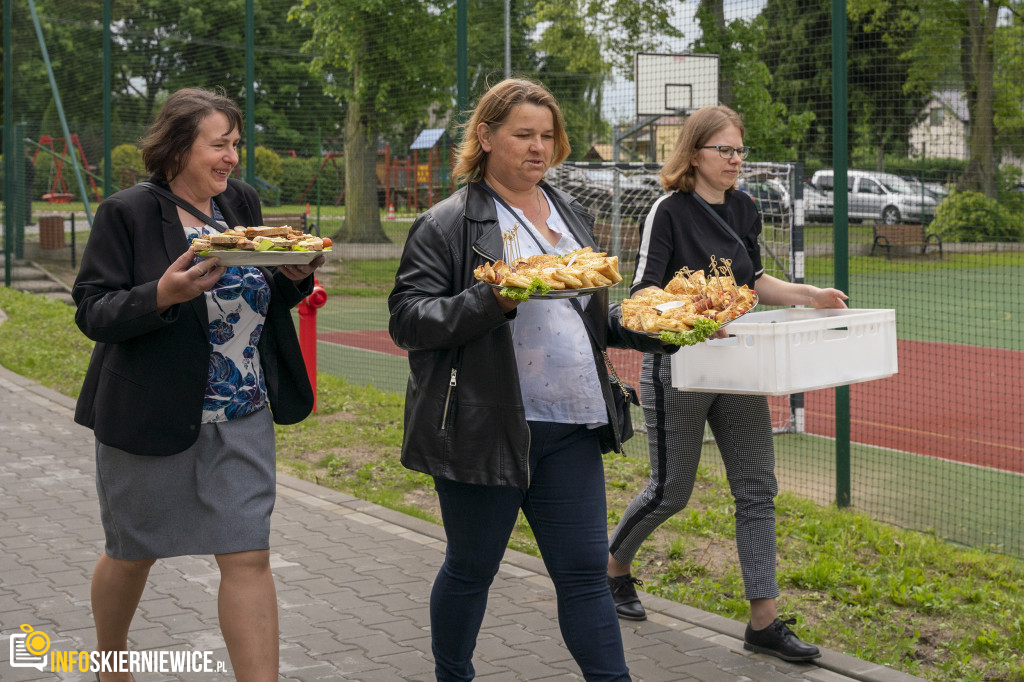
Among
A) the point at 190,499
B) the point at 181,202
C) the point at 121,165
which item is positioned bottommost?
the point at 190,499

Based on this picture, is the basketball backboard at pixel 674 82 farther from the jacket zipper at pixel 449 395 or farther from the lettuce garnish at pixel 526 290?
the lettuce garnish at pixel 526 290

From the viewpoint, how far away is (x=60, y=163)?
64.1ft

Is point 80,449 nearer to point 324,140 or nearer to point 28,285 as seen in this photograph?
point 324,140

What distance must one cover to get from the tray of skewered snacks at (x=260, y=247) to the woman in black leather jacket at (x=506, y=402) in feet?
0.92

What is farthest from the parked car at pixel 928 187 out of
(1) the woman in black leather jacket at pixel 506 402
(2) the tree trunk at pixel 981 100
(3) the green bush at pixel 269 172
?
(1) the woman in black leather jacket at pixel 506 402

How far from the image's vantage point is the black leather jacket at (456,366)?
3.21 metres

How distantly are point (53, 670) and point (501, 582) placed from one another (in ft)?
6.47

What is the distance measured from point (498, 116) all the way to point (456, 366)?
767 mm

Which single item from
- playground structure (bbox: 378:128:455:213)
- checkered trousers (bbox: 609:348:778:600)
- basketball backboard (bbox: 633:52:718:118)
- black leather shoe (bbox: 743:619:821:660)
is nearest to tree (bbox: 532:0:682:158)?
basketball backboard (bbox: 633:52:718:118)

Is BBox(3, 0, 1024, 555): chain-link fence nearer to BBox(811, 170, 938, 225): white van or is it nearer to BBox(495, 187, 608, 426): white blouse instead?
BBox(811, 170, 938, 225): white van

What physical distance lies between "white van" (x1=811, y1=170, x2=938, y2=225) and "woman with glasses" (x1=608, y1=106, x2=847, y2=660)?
232 cm

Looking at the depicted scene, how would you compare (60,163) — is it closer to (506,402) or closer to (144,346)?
(144,346)

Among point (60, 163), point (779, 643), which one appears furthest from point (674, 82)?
point (60, 163)

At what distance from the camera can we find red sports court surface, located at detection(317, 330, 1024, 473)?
881 centimetres
